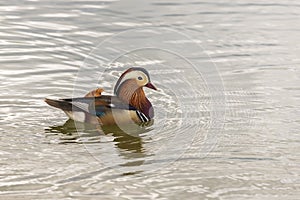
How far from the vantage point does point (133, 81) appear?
9406mm

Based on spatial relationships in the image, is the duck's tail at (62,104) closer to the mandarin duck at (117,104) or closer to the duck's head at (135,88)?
the mandarin duck at (117,104)

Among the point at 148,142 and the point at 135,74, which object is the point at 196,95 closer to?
the point at 135,74

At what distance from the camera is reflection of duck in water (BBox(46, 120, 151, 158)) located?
8453 millimetres

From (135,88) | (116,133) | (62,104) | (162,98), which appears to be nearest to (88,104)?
(62,104)

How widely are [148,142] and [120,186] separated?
1.31 m

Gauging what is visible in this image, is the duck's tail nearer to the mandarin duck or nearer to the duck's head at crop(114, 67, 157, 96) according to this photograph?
the mandarin duck

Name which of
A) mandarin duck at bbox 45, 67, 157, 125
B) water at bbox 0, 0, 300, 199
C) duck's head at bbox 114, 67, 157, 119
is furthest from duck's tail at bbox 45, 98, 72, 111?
duck's head at bbox 114, 67, 157, 119

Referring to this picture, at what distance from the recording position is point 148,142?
8.63 metres

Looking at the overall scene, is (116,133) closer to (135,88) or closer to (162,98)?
(135,88)

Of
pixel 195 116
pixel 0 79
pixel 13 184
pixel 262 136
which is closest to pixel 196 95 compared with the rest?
pixel 195 116

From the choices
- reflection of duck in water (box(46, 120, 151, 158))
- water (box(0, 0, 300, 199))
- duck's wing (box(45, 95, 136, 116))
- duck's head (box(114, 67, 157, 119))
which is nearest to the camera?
water (box(0, 0, 300, 199))

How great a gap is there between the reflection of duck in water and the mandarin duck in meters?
0.08

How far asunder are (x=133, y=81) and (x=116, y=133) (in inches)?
26.7

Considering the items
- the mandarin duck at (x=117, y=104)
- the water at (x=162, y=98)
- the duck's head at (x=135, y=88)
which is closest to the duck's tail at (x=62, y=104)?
the mandarin duck at (x=117, y=104)
